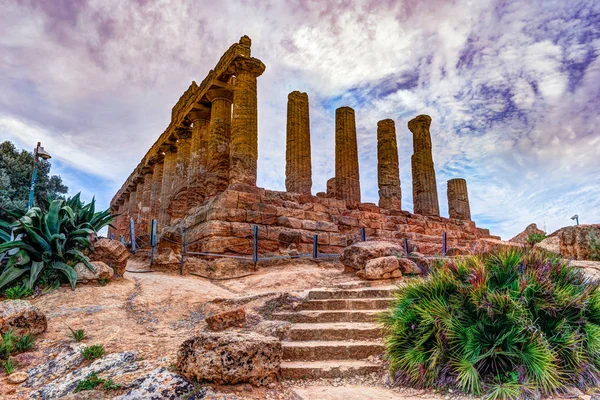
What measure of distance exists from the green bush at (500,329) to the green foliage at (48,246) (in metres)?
6.08

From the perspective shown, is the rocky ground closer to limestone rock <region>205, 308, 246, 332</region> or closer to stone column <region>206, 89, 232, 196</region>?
limestone rock <region>205, 308, 246, 332</region>

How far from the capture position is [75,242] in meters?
8.25

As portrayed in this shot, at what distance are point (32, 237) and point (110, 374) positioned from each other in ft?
14.4

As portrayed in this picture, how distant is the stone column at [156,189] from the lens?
25562 millimetres

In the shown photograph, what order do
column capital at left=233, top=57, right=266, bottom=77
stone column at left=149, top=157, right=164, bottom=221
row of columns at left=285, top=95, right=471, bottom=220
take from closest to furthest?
column capital at left=233, top=57, right=266, bottom=77
row of columns at left=285, top=95, right=471, bottom=220
stone column at left=149, top=157, right=164, bottom=221

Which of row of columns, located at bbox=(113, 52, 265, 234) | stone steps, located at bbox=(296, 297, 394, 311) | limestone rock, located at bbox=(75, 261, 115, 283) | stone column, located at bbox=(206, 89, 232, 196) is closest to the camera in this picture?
stone steps, located at bbox=(296, 297, 394, 311)

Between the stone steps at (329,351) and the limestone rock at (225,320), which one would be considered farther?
the limestone rock at (225,320)

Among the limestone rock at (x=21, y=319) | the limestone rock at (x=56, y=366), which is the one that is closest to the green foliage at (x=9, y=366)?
the limestone rock at (x=56, y=366)

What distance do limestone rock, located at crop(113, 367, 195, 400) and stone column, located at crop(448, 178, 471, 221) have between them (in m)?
26.2

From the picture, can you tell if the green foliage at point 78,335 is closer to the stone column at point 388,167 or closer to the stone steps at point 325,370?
the stone steps at point 325,370

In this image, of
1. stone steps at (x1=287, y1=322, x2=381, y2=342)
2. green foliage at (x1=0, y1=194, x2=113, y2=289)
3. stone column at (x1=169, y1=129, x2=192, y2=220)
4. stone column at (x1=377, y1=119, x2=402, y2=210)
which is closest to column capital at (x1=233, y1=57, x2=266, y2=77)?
stone column at (x1=169, y1=129, x2=192, y2=220)

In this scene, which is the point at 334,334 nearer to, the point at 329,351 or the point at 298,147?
the point at 329,351

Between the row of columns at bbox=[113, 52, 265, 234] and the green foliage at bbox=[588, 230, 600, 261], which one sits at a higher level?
the row of columns at bbox=[113, 52, 265, 234]

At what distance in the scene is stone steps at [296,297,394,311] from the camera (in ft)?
22.5
